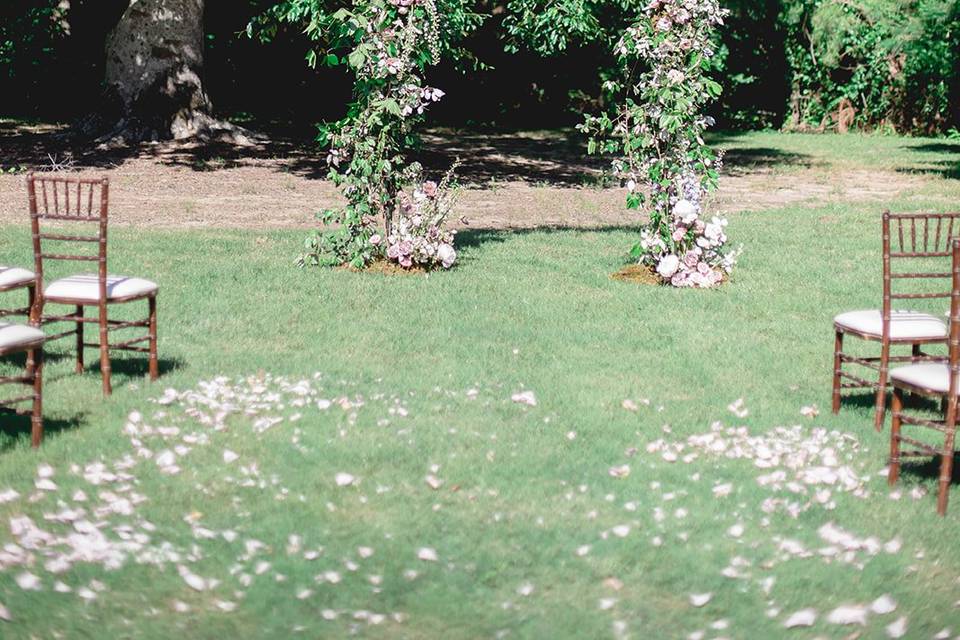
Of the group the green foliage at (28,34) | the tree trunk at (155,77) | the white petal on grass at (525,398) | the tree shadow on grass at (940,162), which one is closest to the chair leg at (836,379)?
the white petal on grass at (525,398)

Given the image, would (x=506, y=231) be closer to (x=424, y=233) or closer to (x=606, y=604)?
(x=424, y=233)

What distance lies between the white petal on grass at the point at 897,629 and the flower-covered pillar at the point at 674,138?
636 cm

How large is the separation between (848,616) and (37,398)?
151 inches

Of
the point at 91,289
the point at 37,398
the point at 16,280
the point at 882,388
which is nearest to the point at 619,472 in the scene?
the point at 882,388

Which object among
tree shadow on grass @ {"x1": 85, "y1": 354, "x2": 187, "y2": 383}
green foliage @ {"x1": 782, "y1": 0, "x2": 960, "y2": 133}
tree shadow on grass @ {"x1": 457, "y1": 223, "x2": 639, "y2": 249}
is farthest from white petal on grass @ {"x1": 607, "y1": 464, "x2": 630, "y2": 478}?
green foliage @ {"x1": 782, "y1": 0, "x2": 960, "y2": 133}

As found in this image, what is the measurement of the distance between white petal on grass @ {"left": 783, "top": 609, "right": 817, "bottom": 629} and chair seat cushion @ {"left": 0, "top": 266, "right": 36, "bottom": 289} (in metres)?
5.17

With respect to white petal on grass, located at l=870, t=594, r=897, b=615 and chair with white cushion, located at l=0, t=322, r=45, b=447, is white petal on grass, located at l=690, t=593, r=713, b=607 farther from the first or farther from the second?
chair with white cushion, located at l=0, t=322, r=45, b=447

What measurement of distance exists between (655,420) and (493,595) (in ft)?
8.03

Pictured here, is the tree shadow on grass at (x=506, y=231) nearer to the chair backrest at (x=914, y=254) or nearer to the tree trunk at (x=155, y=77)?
Result: the chair backrest at (x=914, y=254)

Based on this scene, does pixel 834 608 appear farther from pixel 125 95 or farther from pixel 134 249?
pixel 125 95

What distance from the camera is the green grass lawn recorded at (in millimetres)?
4398

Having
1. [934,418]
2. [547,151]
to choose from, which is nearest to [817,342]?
[934,418]

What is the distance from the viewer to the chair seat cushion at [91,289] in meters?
6.98

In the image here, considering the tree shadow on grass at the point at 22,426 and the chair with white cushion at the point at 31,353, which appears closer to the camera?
the chair with white cushion at the point at 31,353
